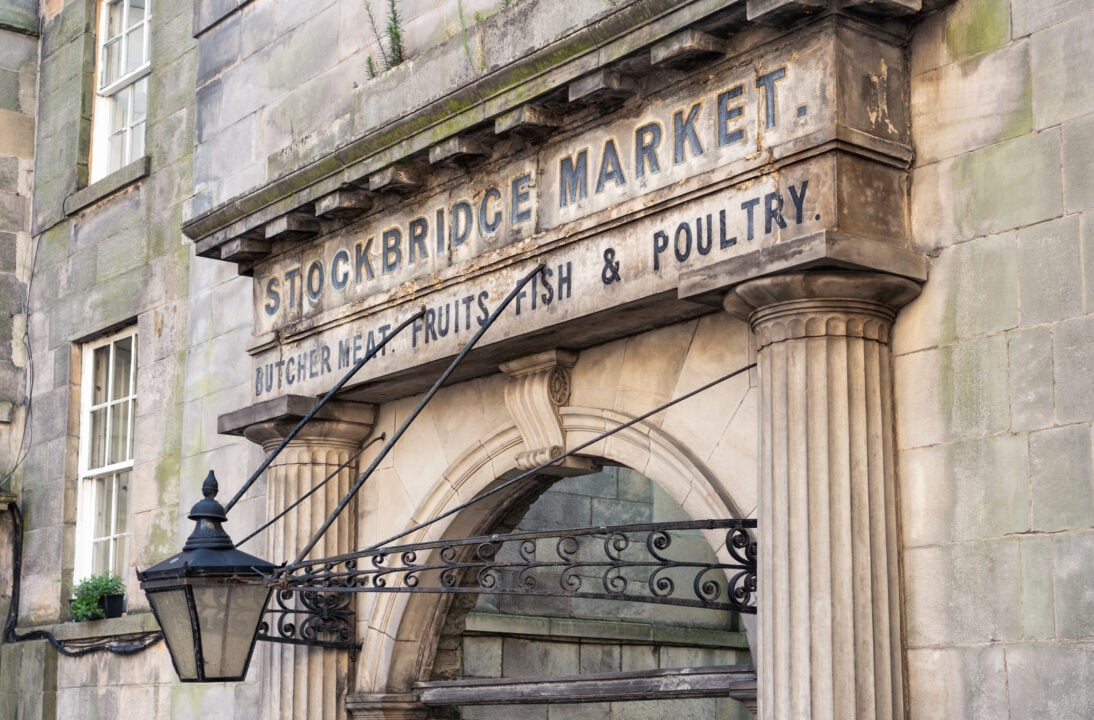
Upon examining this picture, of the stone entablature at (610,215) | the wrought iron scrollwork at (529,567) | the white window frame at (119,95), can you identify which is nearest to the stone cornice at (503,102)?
the stone entablature at (610,215)

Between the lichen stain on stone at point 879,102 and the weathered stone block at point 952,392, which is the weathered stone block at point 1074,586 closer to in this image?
the weathered stone block at point 952,392

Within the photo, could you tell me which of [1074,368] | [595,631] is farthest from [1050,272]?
[595,631]

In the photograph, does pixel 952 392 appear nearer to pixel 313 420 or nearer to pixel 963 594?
pixel 963 594

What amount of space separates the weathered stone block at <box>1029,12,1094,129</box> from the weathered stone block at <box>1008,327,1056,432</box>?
30.3 inches

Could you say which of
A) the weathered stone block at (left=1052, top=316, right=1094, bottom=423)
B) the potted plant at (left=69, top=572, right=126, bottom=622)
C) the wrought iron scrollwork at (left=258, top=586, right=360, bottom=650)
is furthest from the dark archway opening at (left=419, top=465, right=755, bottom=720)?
the weathered stone block at (left=1052, top=316, right=1094, bottom=423)

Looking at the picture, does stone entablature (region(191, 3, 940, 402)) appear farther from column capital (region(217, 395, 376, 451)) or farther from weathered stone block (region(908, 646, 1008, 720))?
weathered stone block (region(908, 646, 1008, 720))

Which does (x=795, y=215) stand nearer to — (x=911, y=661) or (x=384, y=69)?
(x=911, y=661)

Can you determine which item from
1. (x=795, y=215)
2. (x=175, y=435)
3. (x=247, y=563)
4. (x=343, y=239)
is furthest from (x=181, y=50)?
(x=795, y=215)

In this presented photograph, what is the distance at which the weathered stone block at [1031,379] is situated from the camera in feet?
19.4

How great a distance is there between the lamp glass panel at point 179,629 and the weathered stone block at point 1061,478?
12.0 feet

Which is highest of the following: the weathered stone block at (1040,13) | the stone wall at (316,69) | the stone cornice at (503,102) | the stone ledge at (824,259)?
the stone wall at (316,69)

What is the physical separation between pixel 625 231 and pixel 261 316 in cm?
318

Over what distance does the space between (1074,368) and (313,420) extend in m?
4.61

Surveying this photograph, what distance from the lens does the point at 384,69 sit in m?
9.37
